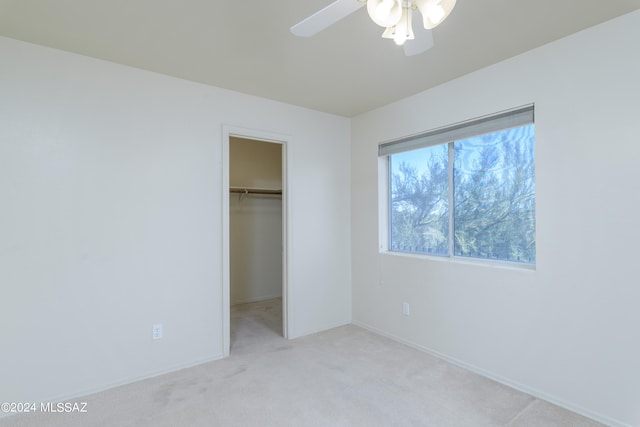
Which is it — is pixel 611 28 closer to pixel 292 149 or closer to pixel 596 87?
pixel 596 87

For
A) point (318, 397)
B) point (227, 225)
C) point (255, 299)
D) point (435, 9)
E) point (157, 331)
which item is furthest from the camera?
point (255, 299)

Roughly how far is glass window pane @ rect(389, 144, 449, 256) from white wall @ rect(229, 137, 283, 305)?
2.13 meters

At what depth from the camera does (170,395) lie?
2355 millimetres

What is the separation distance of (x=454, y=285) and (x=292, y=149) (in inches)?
82.5

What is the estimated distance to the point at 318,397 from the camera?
91.4 inches

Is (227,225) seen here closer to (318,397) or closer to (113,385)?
(113,385)

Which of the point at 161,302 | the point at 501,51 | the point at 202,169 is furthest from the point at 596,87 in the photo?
the point at 161,302

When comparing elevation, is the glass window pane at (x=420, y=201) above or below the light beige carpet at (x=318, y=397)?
above

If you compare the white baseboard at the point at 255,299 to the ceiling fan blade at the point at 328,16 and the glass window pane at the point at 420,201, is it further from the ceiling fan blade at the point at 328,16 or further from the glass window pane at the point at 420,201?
the ceiling fan blade at the point at 328,16

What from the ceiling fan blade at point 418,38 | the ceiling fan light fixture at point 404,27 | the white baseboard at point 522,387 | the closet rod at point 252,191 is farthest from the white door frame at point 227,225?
the ceiling fan light fixture at point 404,27

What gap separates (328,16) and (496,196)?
82.3 inches

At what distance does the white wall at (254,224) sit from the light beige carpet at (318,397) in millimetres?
2010

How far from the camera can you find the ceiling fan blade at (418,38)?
137 cm

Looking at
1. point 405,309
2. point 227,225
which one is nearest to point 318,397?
point 405,309
